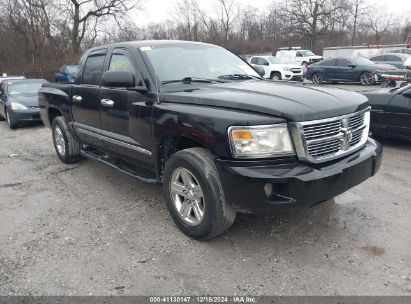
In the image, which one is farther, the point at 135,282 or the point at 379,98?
the point at 379,98

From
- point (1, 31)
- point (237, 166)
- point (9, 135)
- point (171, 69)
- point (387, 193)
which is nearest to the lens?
point (237, 166)

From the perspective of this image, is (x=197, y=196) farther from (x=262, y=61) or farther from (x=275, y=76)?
(x=262, y=61)

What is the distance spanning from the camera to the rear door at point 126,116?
3.88m

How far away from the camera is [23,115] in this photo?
10.2 metres

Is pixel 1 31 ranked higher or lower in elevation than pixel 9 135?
higher

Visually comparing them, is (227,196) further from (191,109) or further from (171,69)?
(171,69)

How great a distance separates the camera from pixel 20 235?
3.77 metres

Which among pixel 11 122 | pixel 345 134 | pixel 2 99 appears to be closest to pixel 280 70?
pixel 2 99

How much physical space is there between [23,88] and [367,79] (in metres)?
14.8

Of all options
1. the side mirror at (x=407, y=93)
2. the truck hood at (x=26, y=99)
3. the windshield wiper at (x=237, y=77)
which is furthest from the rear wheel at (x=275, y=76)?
the windshield wiper at (x=237, y=77)

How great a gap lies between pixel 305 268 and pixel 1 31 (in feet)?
115

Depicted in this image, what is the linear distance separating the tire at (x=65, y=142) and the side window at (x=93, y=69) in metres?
1.10

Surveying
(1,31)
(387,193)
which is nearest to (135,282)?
(387,193)

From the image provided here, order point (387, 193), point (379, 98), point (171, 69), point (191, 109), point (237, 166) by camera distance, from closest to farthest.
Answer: point (237, 166) → point (191, 109) → point (171, 69) → point (387, 193) → point (379, 98)
